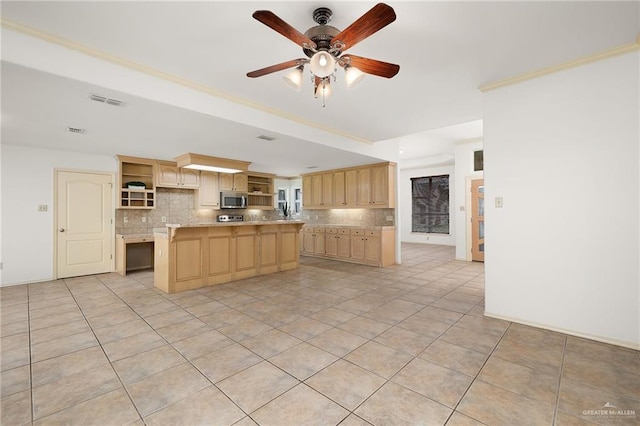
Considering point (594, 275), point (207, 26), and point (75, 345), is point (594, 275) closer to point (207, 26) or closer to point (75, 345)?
point (207, 26)

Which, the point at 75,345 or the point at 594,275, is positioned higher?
the point at 594,275

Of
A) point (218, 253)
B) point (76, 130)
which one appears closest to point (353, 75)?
point (218, 253)

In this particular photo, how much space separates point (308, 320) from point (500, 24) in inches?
133

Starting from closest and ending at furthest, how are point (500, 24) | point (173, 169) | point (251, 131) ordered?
point (500, 24), point (251, 131), point (173, 169)

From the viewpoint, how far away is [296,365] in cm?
232

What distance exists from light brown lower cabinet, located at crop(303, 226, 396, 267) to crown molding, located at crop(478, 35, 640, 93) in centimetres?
378

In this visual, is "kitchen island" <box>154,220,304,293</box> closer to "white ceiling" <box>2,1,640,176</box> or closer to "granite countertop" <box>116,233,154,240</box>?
"granite countertop" <box>116,233,154,240</box>

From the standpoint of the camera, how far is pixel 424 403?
73.0 inches

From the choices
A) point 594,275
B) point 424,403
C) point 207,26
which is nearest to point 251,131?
point 207,26

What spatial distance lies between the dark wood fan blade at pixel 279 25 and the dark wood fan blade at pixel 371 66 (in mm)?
333

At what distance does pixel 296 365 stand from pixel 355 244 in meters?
4.88

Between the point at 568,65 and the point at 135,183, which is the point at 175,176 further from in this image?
the point at 568,65

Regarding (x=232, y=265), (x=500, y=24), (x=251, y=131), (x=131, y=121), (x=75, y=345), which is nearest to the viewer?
(x=500, y=24)

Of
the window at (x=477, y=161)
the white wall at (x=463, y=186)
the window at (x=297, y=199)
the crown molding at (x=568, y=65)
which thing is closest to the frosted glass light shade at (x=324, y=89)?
Result: the crown molding at (x=568, y=65)
